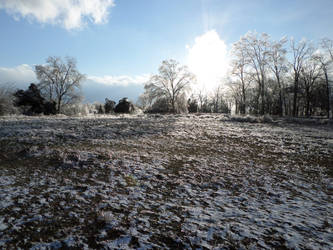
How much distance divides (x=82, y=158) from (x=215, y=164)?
4.79 meters

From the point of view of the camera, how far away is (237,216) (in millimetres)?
3455

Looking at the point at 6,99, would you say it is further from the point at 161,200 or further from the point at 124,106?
the point at 161,200

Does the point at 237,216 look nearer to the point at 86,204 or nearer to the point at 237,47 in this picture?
the point at 86,204

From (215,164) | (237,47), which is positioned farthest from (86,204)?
(237,47)

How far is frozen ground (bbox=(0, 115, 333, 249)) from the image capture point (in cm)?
280

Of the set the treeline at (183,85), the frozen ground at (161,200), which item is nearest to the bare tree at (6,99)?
the treeline at (183,85)

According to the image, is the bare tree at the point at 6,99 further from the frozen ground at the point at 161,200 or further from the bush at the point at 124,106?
the frozen ground at the point at 161,200

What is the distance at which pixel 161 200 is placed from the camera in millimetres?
3969

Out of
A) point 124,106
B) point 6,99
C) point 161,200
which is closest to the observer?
point 161,200

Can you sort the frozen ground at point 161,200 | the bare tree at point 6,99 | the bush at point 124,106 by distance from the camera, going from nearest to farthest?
the frozen ground at point 161,200 < the bare tree at point 6,99 < the bush at point 124,106

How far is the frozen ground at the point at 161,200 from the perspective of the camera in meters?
2.80

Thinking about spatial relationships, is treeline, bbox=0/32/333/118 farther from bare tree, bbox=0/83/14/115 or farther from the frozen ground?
the frozen ground

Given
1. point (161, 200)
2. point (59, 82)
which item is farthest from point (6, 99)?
point (161, 200)

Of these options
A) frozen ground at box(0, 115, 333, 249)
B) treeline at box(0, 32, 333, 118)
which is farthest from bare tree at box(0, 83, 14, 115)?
frozen ground at box(0, 115, 333, 249)
